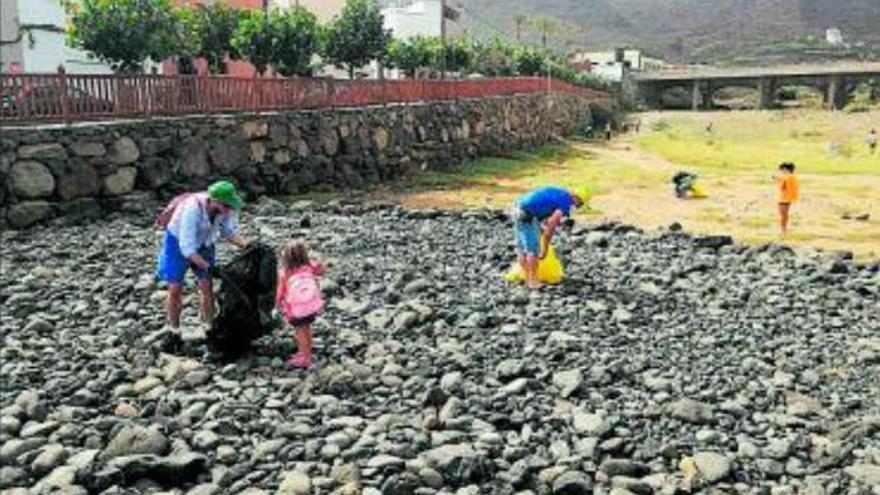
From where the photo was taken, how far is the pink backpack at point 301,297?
8.56 meters

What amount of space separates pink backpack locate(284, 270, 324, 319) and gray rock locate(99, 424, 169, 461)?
191 centimetres

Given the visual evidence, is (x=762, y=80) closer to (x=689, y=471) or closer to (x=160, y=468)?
(x=689, y=471)

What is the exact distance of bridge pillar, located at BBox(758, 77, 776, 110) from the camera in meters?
105

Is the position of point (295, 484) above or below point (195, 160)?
below

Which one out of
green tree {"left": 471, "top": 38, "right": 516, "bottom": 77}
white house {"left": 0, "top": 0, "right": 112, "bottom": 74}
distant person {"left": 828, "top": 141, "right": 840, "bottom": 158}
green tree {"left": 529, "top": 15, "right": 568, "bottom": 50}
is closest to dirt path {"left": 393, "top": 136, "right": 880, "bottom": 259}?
distant person {"left": 828, "top": 141, "right": 840, "bottom": 158}

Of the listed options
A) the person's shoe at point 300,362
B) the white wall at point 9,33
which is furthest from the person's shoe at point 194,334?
the white wall at point 9,33

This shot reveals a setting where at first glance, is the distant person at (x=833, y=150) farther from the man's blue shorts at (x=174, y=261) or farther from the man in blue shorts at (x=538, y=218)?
the man's blue shorts at (x=174, y=261)

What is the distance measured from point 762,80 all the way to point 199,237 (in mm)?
106041

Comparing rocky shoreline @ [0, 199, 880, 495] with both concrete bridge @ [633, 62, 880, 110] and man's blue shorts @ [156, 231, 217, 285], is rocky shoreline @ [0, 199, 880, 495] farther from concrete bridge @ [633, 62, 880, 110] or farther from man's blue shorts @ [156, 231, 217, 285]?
concrete bridge @ [633, 62, 880, 110]

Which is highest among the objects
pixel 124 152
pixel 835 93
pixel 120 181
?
pixel 835 93

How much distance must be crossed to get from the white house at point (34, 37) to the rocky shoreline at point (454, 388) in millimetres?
20349

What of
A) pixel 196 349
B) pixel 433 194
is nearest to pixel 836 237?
pixel 433 194

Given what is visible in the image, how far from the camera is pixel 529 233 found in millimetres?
11961

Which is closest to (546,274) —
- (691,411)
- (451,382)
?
(451,382)
